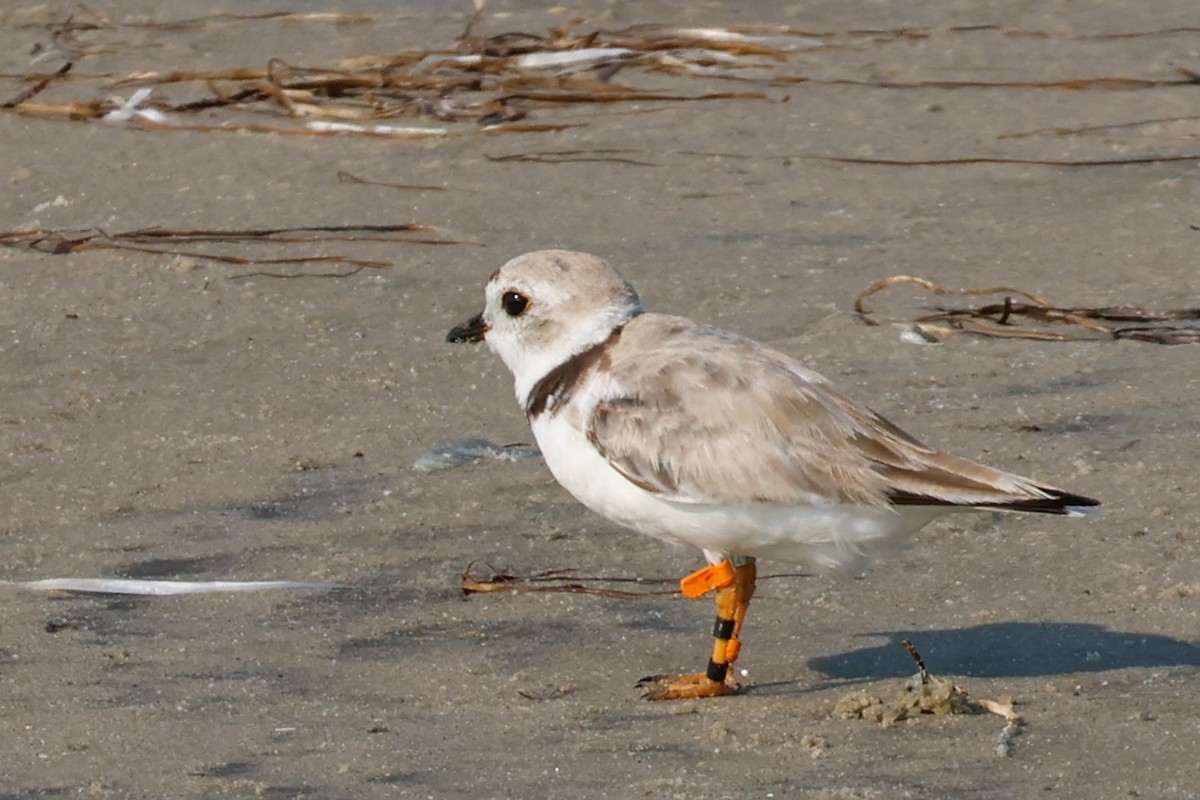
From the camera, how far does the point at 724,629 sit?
13.0 ft

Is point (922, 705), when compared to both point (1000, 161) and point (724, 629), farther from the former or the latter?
point (1000, 161)

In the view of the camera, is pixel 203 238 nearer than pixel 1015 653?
No

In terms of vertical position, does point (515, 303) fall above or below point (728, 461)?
above

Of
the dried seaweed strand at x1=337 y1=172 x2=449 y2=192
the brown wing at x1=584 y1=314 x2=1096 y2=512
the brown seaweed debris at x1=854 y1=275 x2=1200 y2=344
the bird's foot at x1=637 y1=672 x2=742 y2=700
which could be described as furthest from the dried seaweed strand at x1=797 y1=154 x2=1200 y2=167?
the bird's foot at x1=637 y1=672 x2=742 y2=700

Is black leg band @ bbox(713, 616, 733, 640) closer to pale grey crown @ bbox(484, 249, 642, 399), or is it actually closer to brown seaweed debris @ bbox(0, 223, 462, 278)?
pale grey crown @ bbox(484, 249, 642, 399)

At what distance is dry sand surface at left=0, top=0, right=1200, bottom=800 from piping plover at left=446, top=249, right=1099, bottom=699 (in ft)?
1.10

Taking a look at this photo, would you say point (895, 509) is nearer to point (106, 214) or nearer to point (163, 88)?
point (106, 214)

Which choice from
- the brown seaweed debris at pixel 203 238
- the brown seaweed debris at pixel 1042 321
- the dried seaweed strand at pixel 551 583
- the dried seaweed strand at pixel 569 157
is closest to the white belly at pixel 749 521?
the dried seaweed strand at pixel 551 583

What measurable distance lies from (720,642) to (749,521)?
0.30m

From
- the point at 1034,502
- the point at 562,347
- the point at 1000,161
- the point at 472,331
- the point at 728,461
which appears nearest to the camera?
the point at 1034,502

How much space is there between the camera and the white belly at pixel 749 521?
379 centimetres

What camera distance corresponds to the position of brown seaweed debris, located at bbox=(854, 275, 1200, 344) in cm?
571

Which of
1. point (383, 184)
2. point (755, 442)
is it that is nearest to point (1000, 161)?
point (383, 184)

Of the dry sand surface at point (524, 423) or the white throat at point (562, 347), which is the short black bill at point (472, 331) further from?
the dry sand surface at point (524, 423)
